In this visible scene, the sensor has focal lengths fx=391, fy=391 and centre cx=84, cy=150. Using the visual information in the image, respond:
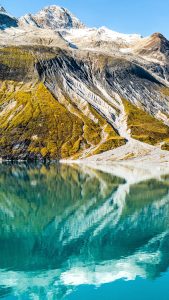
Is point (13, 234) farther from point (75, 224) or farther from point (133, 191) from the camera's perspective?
point (133, 191)

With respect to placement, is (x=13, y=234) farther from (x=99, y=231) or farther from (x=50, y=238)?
(x=99, y=231)

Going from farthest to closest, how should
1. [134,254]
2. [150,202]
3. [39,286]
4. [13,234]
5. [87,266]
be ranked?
[150,202] → [13,234] → [134,254] → [87,266] → [39,286]

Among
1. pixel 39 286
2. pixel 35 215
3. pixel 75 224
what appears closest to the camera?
pixel 39 286

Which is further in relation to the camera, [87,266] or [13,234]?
[13,234]

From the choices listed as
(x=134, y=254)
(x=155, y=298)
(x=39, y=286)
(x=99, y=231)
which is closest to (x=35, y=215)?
(x=99, y=231)

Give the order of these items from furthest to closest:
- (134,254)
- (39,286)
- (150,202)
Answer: (150,202) < (134,254) < (39,286)

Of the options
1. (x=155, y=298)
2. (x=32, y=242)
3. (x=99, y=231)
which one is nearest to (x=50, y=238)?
(x=32, y=242)
